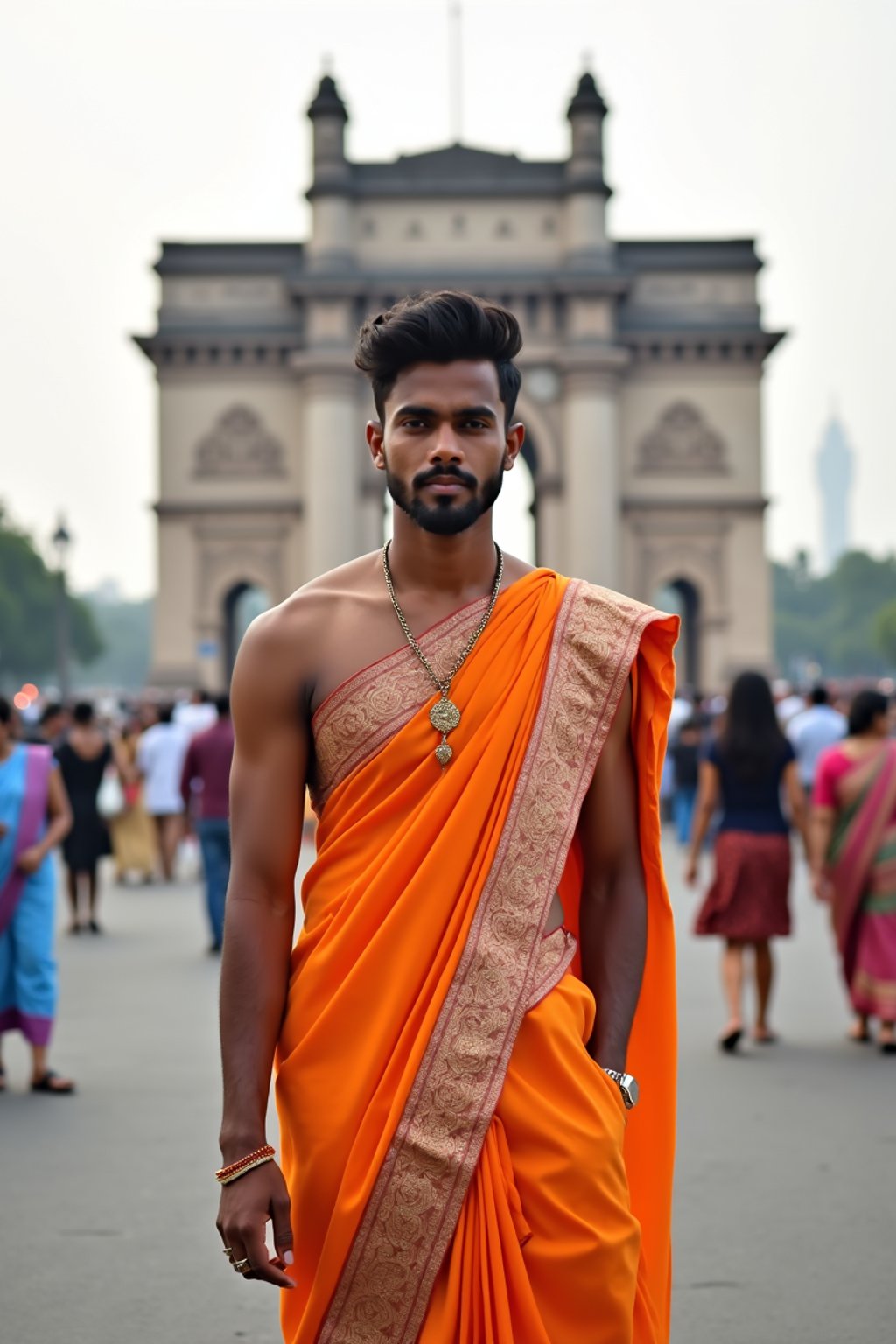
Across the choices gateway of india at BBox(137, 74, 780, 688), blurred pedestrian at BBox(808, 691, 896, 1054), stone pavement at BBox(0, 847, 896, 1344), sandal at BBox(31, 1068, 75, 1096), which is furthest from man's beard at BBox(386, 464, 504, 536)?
gateway of india at BBox(137, 74, 780, 688)

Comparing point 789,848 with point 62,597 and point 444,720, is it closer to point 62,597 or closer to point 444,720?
point 444,720

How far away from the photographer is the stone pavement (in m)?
4.81

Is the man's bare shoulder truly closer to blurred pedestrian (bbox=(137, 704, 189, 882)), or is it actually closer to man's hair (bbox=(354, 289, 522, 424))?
man's hair (bbox=(354, 289, 522, 424))

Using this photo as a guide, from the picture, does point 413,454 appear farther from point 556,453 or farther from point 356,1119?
point 556,453

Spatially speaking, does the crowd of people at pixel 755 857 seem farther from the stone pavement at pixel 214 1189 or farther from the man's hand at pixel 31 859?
the stone pavement at pixel 214 1189

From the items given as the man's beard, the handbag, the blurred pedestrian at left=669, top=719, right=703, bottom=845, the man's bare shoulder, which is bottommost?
the handbag

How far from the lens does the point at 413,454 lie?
9.12ft

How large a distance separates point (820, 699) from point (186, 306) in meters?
27.4

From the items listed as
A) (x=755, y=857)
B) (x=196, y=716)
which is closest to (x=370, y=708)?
(x=755, y=857)

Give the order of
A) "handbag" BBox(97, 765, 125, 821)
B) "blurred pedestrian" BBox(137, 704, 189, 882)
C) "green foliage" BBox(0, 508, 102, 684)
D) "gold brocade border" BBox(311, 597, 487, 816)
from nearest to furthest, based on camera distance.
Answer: "gold brocade border" BBox(311, 597, 487, 816), "blurred pedestrian" BBox(137, 704, 189, 882), "handbag" BBox(97, 765, 125, 821), "green foliage" BBox(0, 508, 102, 684)

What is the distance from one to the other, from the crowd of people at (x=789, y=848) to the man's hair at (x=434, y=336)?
6276mm

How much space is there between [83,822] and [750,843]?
22.6ft

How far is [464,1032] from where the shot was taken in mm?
2588

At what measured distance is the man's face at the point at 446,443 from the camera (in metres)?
2.76
